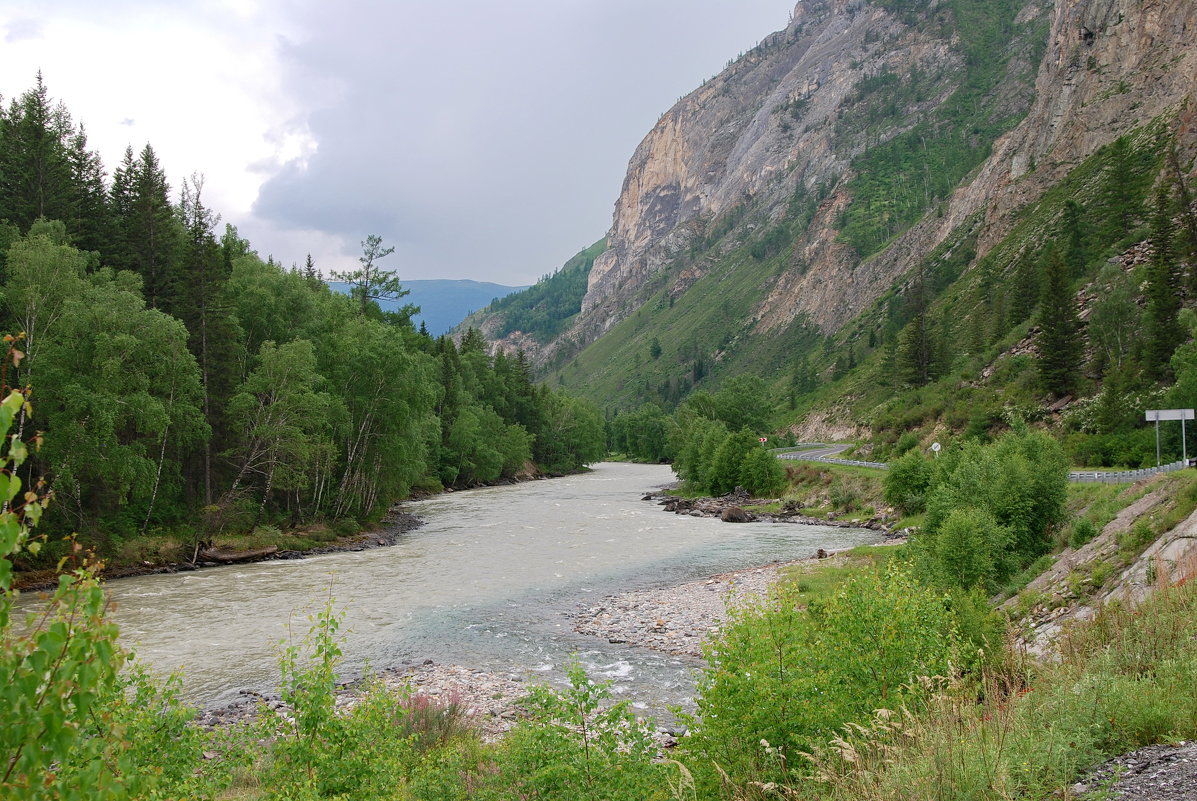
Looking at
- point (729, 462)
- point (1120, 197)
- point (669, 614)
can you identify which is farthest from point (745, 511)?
point (1120, 197)

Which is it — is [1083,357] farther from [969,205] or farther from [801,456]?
[969,205]

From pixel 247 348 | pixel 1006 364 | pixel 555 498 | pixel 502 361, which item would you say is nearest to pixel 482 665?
pixel 247 348

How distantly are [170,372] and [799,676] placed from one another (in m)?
35.6

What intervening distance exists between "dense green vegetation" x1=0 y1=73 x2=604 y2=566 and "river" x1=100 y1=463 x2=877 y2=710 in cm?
536

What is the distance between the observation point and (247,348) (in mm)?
46219

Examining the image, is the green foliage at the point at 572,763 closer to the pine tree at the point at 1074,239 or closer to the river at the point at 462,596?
the river at the point at 462,596

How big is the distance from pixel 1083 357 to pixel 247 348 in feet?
196

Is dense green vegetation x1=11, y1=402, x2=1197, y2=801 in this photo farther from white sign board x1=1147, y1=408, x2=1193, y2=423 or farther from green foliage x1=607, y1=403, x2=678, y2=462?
green foliage x1=607, y1=403, x2=678, y2=462

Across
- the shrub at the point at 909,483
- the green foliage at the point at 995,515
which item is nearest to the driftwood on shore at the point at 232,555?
the green foliage at the point at 995,515

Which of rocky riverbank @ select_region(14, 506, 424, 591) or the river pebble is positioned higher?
rocky riverbank @ select_region(14, 506, 424, 591)

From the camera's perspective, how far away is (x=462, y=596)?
28344 millimetres

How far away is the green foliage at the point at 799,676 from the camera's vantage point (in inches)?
327

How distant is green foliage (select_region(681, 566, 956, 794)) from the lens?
8.31m

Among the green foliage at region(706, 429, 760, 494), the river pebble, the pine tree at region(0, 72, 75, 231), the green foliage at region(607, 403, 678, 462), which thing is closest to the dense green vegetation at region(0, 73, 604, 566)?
the pine tree at region(0, 72, 75, 231)
